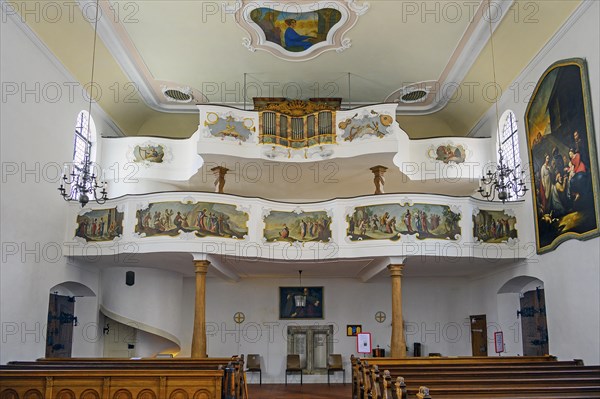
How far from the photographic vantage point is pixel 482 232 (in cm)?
1442

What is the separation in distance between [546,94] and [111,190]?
12073 millimetres

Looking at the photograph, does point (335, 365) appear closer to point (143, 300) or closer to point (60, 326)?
point (143, 300)

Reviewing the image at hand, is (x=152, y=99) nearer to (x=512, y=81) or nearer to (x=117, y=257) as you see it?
(x=117, y=257)

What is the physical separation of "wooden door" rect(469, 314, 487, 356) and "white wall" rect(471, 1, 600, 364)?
126 inches

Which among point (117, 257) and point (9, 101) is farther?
point (117, 257)

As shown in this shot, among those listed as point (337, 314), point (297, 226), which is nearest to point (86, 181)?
point (297, 226)

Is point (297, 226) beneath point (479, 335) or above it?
above

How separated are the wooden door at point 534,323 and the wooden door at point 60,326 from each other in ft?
39.5

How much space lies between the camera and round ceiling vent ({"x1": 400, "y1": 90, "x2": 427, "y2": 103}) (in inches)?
716

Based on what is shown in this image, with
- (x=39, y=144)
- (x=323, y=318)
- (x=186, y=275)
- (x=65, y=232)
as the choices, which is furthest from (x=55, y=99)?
(x=323, y=318)

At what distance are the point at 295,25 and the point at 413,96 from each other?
5.31 meters

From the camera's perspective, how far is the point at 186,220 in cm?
1396

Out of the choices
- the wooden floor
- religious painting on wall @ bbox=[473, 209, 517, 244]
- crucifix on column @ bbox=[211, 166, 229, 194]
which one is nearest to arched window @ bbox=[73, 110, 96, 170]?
crucifix on column @ bbox=[211, 166, 229, 194]

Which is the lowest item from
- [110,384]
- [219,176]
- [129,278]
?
[110,384]
